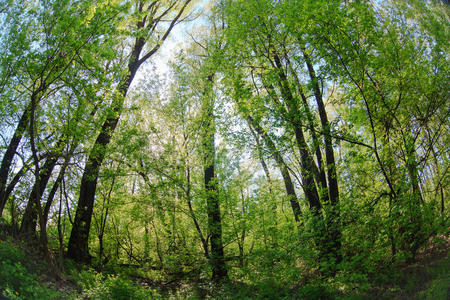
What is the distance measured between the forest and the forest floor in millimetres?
37

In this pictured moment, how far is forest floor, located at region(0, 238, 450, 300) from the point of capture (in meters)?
4.62

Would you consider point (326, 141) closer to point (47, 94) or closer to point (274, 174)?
point (47, 94)

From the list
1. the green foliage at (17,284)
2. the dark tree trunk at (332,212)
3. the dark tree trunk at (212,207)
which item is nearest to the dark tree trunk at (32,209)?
the green foliage at (17,284)

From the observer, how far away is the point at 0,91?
684cm

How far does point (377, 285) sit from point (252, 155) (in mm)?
4048

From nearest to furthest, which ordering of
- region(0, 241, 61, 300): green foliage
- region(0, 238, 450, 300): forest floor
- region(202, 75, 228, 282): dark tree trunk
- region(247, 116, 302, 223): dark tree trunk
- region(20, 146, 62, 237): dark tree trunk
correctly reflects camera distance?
→ 1. region(0, 238, 450, 300): forest floor
2. region(0, 241, 61, 300): green foliage
3. region(247, 116, 302, 223): dark tree trunk
4. region(20, 146, 62, 237): dark tree trunk
5. region(202, 75, 228, 282): dark tree trunk

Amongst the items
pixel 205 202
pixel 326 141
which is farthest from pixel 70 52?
pixel 326 141

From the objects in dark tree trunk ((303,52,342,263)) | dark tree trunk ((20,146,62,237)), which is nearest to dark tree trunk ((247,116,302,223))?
dark tree trunk ((303,52,342,263))

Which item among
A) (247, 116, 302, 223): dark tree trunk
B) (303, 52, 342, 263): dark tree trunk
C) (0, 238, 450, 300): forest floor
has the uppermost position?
(247, 116, 302, 223): dark tree trunk

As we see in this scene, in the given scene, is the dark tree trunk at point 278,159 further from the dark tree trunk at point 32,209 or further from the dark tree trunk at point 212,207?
the dark tree trunk at point 32,209

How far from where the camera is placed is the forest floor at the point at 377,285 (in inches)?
182

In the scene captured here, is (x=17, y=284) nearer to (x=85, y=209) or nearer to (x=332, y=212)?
(x=85, y=209)

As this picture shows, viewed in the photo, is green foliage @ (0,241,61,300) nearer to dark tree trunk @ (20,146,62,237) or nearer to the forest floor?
the forest floor

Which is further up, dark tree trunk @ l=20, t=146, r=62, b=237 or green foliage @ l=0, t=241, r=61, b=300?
dark tree trunk @ l=20, t=146, r=62, b=237
